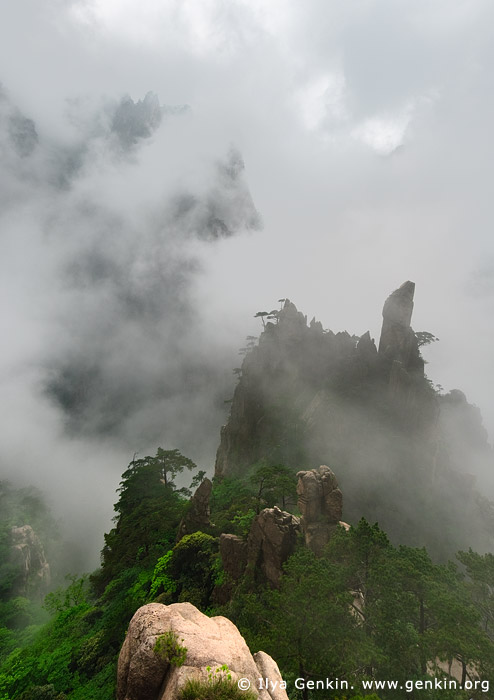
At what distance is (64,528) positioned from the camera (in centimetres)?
9325

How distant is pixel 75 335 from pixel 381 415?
169 metres

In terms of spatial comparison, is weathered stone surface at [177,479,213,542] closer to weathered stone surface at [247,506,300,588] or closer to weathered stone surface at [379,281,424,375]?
weathered stone surface at [247,506,300,588]

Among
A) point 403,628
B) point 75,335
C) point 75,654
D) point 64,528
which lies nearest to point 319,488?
point 403,628

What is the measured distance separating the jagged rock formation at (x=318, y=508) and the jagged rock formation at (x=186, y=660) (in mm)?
16644

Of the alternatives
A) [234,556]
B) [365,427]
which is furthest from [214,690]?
[365,427]

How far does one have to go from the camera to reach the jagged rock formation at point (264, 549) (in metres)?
23.2

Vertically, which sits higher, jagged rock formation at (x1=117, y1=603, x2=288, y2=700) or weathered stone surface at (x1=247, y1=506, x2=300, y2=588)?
weathered stone surface at (x1=247, y1=506, x2=300, y2=588)

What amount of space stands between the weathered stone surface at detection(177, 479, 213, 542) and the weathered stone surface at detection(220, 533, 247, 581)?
6580 mm

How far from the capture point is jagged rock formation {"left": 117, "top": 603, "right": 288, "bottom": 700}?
799 centimetres

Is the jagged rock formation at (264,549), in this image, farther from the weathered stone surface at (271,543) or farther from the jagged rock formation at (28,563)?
the jagged rock formation at (28,563)

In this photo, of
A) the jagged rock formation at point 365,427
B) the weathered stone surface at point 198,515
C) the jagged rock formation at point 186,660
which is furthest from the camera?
the jagged rock formation at point 365,427

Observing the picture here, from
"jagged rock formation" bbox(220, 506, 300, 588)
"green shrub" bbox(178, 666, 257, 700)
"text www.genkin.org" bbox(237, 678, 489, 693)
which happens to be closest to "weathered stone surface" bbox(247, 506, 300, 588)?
"jagged rock formation" bbox(220, 506, 300, 588)

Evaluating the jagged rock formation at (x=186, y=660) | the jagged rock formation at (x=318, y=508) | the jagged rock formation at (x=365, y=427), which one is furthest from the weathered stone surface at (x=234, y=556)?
the jagged rock formation at (x=365, y=427)

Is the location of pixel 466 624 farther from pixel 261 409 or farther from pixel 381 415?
pixel 261 409
